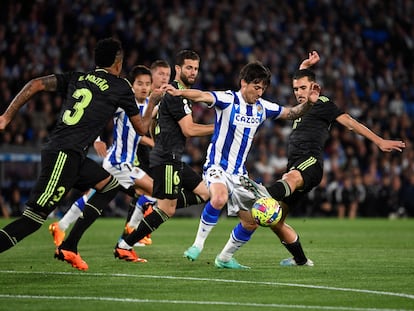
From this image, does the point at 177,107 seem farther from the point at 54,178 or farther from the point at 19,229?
the point at 19,229

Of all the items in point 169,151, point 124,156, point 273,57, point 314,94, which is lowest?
point 124,156

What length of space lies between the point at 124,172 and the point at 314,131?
3068 mm

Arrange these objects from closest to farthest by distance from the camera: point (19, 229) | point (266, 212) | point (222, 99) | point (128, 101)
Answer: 1. point (19, 229)
2. point (128, 101)
3. point (266, 212)
4. point (222, 99)

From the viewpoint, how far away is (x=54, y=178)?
8.91m

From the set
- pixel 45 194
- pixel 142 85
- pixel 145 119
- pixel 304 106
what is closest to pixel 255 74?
pixel 304 106

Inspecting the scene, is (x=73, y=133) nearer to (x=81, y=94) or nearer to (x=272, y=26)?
(x=81, y=94)

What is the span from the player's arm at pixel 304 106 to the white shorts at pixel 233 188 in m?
0.94

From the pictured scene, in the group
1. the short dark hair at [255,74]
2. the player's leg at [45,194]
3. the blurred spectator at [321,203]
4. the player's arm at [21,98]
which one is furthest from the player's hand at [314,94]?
the blurred spectator at [321,203]

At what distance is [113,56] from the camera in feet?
31.0

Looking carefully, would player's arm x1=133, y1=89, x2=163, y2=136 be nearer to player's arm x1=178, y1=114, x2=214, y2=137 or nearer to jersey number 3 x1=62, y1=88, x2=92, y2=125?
jersey number 3 x1=62, y1=88, x2=92, y2=125

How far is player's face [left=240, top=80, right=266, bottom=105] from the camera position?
10.3 metres

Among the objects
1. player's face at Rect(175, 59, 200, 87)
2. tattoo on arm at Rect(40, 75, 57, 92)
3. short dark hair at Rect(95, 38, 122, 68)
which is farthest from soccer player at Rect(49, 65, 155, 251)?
tattoo on arm at Rect(40, 75, 57, 92)

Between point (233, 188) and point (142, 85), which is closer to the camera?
point (233, 188)

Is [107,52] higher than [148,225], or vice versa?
[107,52]
